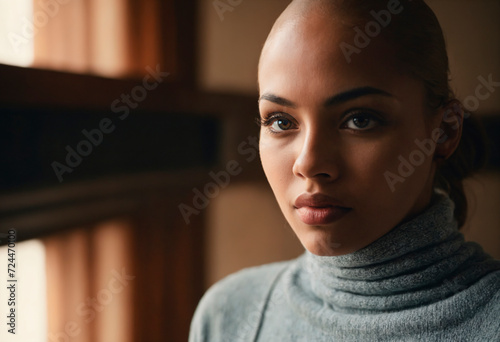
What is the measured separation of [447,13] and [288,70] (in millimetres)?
728

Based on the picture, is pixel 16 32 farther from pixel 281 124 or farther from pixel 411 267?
pixel 411 267

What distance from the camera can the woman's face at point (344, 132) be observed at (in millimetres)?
655

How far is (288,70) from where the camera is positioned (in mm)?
682

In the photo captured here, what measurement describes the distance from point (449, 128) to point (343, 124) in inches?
7.8

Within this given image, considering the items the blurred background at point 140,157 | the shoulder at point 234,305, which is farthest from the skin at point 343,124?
the blurred background at point 140,157

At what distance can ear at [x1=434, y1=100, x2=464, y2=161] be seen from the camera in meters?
0.75

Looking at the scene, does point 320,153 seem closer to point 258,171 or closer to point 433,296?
point 433,296

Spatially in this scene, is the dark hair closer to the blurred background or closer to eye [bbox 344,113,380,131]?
eye [bbox 344,113,380,131]

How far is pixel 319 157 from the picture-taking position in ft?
2.12

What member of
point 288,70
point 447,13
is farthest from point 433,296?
point 447,13

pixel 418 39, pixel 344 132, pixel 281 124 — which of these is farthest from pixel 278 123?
pixel 418 39

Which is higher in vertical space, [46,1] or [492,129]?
[46,1]

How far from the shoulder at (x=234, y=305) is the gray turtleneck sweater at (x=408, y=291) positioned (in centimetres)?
10

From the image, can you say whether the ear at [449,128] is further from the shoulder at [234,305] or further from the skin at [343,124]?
the shoulder at [234,305]
